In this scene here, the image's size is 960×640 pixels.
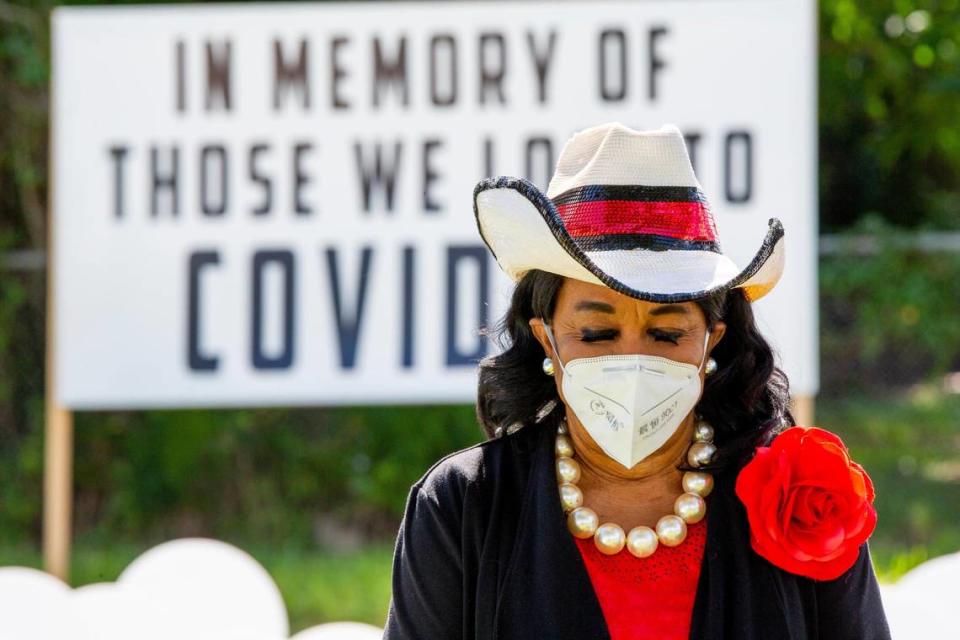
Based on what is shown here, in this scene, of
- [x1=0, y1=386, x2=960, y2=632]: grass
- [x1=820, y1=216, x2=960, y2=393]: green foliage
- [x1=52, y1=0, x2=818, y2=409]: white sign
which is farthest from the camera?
[x1=820, y1=216, x2=960, y2=393]: green foliage

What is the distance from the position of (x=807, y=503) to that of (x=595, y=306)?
0.40 meters

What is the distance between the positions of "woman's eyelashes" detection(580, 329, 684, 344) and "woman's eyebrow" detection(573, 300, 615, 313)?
0.03 meters

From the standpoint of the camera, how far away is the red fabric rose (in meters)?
1.93

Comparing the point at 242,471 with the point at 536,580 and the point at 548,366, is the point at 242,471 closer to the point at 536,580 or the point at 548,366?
the point at 548,366

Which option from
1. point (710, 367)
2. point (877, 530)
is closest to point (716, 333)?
point (710, 367)

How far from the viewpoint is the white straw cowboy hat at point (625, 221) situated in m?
1.96

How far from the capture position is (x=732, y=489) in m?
2.07

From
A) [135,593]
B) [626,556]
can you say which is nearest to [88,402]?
[135,593]

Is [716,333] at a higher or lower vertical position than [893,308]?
lower

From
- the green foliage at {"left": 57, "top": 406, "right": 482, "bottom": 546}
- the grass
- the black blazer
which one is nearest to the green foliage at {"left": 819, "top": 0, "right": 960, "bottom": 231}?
the grass

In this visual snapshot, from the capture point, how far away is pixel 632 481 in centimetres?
212

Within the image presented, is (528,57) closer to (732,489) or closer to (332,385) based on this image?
(332,385)

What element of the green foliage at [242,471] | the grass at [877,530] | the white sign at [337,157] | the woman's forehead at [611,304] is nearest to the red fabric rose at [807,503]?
the woman's forehead at [611,304]

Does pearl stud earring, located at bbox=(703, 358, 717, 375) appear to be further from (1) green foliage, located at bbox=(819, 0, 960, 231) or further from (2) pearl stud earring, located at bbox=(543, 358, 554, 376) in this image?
(1) green foliage, located at bbox=(819, 0, 960, 231)
